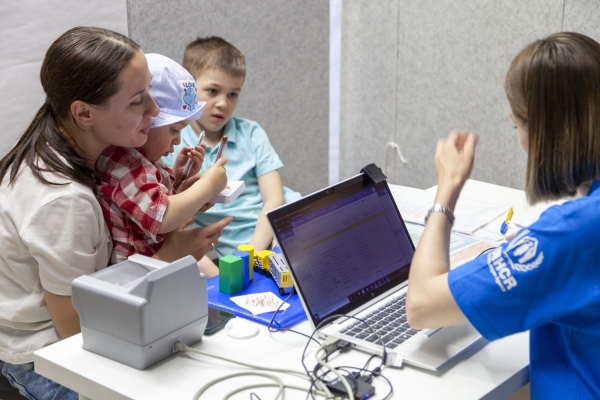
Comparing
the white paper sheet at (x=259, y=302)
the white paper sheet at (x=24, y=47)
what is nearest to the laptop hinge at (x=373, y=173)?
the white paper sheet at (x=259, y=302)

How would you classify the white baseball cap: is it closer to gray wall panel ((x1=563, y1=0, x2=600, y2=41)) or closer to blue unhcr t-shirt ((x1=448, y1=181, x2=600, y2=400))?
blue unhcr t-shirt ((x1=448, y1=181, x2=600, y2=400))

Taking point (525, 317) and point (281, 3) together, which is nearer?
point (525, 317)

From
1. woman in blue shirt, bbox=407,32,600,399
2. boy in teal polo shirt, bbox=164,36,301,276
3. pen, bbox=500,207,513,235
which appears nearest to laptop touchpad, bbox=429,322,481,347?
woman in blue shirt, bbox=407,32,600,399

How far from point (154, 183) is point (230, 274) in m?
0.25

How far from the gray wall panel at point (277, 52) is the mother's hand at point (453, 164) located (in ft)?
5.05

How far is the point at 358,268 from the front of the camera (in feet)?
4.28

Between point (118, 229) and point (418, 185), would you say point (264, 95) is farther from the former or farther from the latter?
point (118, 229)

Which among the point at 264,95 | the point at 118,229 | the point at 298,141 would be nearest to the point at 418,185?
the point at 298,141

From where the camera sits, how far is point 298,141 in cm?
313

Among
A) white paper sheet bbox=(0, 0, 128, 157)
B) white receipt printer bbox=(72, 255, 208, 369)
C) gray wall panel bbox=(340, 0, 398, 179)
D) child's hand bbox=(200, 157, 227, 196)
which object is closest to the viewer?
white receipt printer bbox=(72, 255, 208, 369)

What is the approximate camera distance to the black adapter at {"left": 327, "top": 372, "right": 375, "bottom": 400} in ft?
3.34

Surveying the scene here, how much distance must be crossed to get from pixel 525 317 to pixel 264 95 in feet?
6.89

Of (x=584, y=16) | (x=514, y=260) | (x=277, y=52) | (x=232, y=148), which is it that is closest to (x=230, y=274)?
(x=514, y=260)

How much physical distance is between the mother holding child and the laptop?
41cm
